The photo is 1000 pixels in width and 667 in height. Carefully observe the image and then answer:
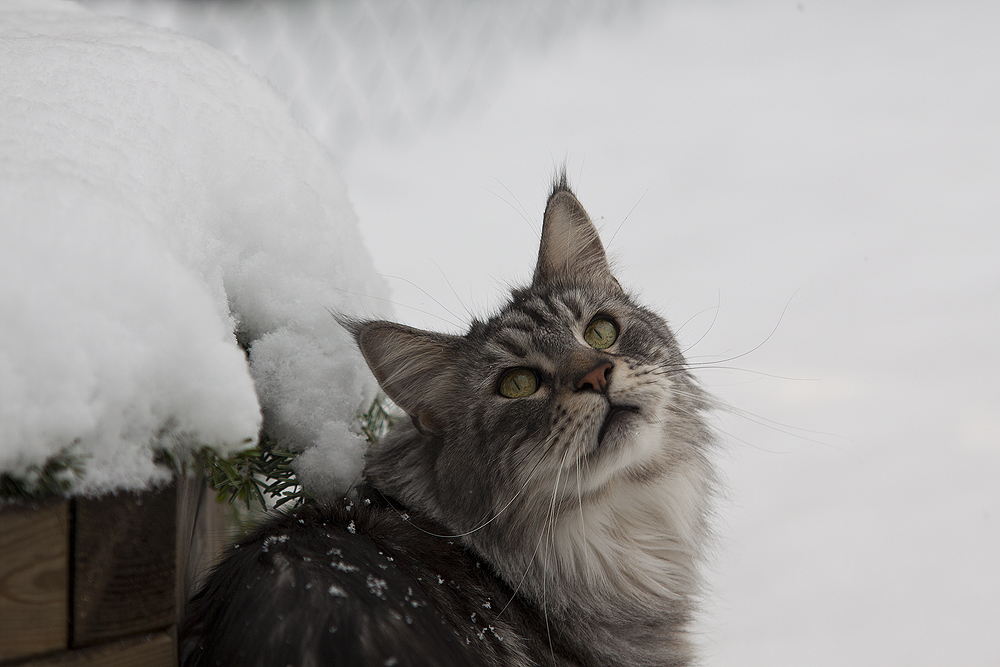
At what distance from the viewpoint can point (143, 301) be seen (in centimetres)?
76

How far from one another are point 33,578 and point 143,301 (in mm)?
295

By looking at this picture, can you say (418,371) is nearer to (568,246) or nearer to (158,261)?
(568,246)

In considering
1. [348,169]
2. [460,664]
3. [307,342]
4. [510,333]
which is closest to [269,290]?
[307,342]

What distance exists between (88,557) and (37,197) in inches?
15.1

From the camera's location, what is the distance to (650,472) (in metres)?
1.30

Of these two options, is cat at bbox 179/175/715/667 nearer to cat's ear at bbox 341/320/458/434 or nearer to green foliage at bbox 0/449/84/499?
cat's ear at bbox 341/320/458/434

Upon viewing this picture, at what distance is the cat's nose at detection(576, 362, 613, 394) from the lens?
3.92ft

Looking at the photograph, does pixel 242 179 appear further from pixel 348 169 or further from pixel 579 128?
pixel 579 128

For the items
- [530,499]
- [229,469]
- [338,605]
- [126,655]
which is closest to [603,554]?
[530,499]

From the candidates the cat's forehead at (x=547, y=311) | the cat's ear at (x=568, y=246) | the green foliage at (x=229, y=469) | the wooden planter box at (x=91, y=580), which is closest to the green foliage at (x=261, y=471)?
the green foliage at (x=229, y=469)

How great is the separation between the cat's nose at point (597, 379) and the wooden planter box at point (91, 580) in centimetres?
64

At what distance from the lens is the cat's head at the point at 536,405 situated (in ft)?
3.91

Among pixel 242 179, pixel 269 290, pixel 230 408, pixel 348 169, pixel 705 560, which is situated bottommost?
pixel 705 560

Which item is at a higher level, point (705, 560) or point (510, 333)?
point (510, 333)
